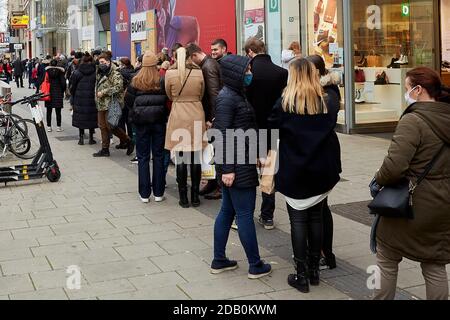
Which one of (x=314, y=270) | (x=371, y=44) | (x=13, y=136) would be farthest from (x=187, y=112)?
(x=371, y=44)

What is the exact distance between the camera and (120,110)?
439 inches

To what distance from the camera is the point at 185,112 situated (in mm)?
7422

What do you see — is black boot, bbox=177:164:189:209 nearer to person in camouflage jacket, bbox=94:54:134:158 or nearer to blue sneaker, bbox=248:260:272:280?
Result: blue sneaker, bbox=248:260:272:280

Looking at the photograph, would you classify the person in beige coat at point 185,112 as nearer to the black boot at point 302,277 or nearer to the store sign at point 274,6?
the black boot at point 302,277

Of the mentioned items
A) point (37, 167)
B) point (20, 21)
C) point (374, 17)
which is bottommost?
point (37, 167)

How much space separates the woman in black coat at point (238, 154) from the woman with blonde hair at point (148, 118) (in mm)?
2716

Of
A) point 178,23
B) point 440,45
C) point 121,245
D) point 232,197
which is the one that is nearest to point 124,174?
point 121,245

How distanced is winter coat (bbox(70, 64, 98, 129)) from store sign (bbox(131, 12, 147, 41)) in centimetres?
1081

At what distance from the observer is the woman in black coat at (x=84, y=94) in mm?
12242

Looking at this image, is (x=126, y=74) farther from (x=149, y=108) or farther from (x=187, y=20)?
(x=187, y=20)

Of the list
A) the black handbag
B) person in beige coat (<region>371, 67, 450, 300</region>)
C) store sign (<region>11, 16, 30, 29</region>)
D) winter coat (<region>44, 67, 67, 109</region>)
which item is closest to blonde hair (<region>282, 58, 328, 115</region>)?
person in beige coat (<region>371, 67, 450, 300</region>)

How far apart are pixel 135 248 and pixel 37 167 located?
3.84 meters

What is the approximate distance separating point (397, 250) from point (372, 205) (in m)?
0.31

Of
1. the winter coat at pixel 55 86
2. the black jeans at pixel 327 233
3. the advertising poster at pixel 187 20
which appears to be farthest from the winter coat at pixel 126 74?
the black jeans at pixel 327 233
